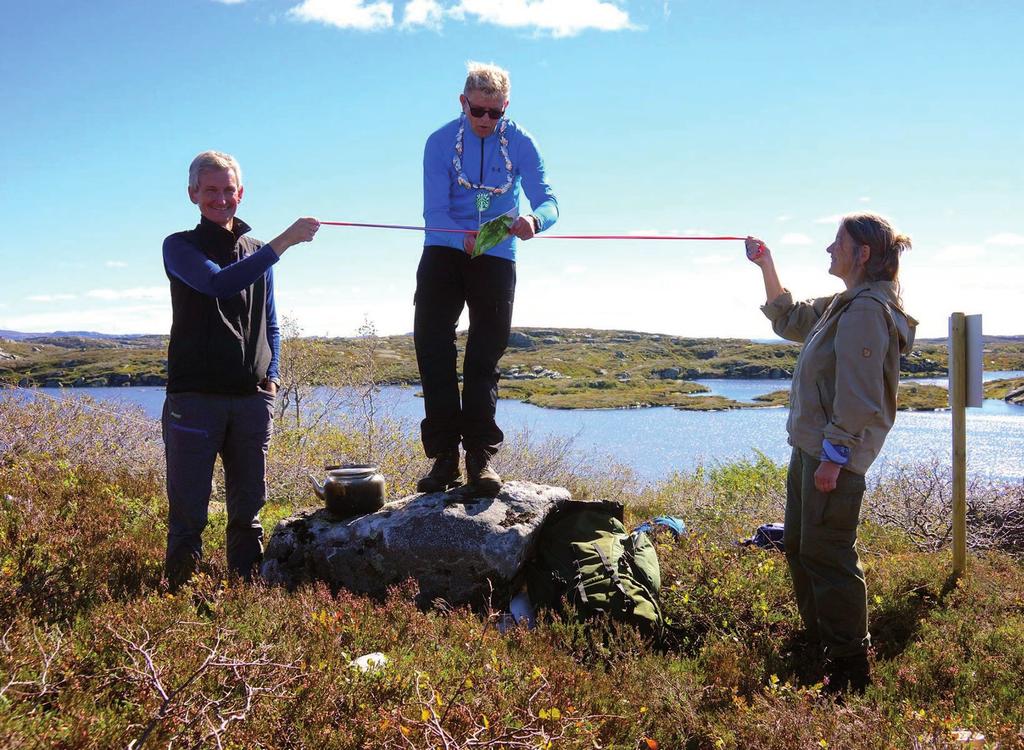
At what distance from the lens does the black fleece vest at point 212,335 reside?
389 centimetres

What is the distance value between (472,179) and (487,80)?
62 cm

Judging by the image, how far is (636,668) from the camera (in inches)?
144

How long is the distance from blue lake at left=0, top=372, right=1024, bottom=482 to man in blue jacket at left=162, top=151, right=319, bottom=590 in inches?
313

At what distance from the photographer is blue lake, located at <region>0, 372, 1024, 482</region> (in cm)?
1652

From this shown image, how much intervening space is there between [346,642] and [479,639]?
2.09 feet

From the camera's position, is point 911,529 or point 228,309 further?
point 911,529

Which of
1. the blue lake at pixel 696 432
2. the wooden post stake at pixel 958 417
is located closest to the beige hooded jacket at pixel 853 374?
the wooden post stake at pixel 958 417

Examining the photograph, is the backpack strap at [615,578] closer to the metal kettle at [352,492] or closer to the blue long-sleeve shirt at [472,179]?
the metal kettle at [352,492]

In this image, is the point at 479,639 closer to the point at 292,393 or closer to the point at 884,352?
the point at 884,352

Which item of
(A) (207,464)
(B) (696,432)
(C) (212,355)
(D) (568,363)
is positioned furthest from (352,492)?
(D) (568,363)

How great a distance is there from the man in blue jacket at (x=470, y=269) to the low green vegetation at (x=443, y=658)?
1281mm

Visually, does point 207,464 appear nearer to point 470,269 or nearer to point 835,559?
point 470,269

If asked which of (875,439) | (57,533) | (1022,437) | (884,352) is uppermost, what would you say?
(884,352)

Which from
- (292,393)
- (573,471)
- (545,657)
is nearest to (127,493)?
(545,657)
